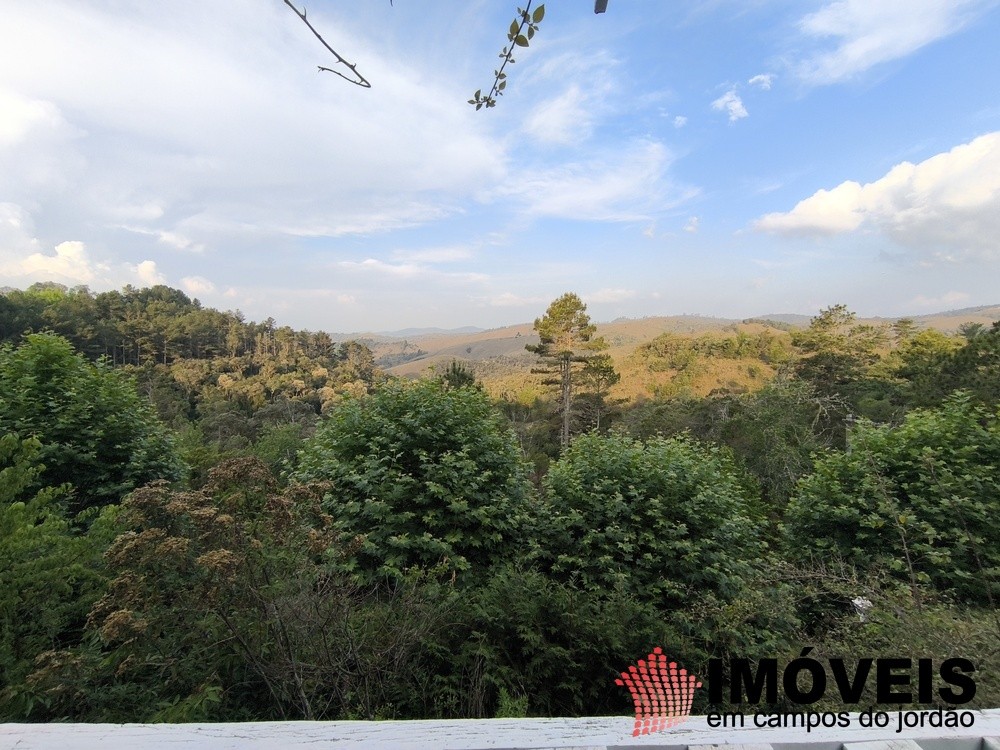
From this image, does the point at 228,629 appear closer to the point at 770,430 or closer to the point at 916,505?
the point at 916,505

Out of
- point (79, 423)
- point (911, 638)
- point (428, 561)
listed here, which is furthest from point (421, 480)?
point (79, 423)

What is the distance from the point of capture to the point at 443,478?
5.74 m

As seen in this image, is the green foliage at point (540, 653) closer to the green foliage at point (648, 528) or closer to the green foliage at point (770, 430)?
the green foliage at point (648, 528)

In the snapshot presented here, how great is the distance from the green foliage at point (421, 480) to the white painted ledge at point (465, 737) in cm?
389

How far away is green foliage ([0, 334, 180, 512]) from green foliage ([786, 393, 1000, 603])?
32.0ft

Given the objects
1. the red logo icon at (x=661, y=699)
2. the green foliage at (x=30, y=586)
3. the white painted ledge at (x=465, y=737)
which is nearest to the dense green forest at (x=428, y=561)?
the green foliage at (x=30, y=586)

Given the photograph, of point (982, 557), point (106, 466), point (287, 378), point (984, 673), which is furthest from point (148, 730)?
point (287, 378)

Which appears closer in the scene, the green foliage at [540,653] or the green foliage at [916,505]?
the green foliage at [540,653]

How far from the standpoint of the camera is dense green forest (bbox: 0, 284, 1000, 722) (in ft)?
9.59

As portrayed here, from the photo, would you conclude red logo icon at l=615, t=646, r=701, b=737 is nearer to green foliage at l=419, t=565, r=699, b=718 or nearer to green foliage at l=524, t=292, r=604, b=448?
green foliage at l=419, t=565, r=699, b=718

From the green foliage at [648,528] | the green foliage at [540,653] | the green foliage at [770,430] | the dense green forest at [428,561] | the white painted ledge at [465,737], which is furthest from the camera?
the green foliage at [770,430]

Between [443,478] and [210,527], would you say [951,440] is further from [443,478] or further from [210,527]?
[210,527]

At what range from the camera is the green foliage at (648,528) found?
5.18 metres

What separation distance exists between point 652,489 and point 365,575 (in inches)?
138
